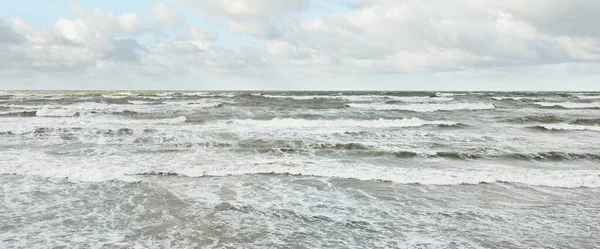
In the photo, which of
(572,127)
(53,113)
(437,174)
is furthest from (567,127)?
(53,113)

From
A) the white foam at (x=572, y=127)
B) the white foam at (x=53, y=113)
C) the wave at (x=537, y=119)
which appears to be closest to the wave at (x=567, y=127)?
the white foam at (x=572, y=127)

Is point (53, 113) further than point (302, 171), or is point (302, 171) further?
point (53, 113)

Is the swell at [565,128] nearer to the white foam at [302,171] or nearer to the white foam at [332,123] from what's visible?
the white foam at [332,123]

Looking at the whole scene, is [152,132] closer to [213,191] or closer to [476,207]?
[213,191]

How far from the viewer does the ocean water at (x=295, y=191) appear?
5.86 m

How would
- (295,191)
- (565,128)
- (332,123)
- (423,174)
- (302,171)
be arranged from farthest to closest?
(332,123)
(565,128)
(302,171)
(423,174)
(295,191)

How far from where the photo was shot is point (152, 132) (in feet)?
57.6

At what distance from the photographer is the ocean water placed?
19.2 ft

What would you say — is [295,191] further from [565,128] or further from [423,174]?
[565,128]

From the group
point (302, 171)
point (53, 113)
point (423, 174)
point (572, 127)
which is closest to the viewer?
point (423, 174)

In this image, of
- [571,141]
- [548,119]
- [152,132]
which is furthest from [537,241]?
[548,119]

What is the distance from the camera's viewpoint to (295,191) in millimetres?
8438

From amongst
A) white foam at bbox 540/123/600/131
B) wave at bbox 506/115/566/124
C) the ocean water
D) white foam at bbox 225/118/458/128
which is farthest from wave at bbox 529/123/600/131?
white foam at bbox 225/118/458/128

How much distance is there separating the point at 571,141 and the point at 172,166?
1459cm
